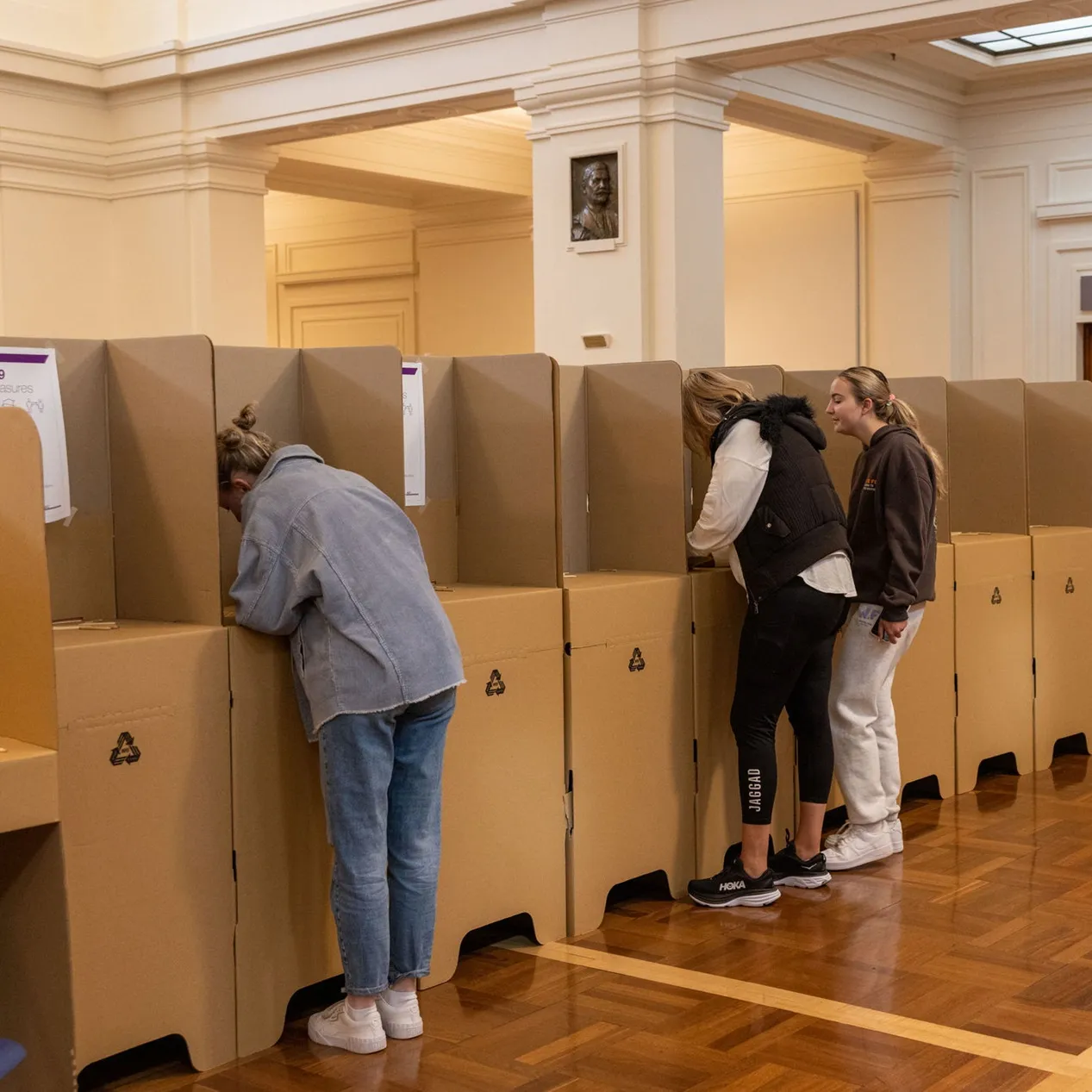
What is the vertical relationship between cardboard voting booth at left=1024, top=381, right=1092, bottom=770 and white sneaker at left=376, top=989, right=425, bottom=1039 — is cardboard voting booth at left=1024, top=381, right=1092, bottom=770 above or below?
above

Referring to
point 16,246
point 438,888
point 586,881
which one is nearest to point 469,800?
point 438,888

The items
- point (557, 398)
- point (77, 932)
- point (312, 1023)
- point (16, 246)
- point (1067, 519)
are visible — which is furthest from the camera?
point (16, 246)

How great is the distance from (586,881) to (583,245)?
502 cm

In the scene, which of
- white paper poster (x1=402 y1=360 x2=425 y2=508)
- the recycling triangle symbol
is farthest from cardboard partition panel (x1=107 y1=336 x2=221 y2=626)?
white paper poster (x1=402 y1=360 x2=425 y2=508)

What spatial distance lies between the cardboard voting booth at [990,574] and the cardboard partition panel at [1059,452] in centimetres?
36

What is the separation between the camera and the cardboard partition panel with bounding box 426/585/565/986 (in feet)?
11.9

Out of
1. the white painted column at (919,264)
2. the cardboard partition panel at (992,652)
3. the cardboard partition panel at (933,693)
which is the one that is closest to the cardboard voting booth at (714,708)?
the cardboard partition panel at (933,693)

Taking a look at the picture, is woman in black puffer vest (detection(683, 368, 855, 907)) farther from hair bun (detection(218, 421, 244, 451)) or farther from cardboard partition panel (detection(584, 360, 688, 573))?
hair bun (detection(218, 421, 244, 451))

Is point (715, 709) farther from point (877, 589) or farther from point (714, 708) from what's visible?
point (877, 589)

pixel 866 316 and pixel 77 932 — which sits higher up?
pixel 866 316

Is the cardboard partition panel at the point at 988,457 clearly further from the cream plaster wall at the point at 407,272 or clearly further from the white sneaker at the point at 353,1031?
the cream plaster wall at the point at 407,272

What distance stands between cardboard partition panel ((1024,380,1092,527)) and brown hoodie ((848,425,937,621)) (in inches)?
78.7

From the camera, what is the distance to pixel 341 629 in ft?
9.96

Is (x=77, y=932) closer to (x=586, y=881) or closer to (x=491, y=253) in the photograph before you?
(x=586, y=881)
